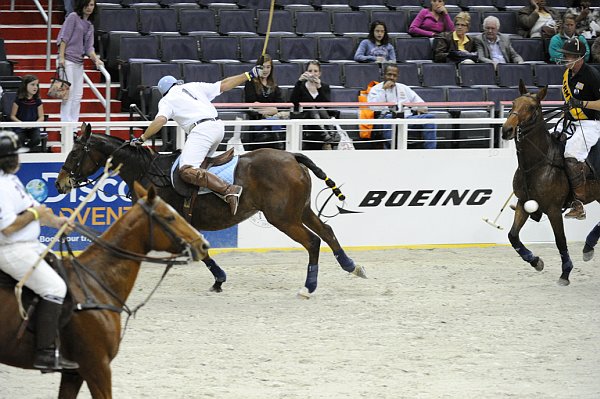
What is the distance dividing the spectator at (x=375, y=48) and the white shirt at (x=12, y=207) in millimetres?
10841

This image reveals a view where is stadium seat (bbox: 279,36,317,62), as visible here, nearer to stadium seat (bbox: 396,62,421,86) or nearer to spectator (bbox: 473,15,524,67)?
stadium seat (bbox: 396,62,421,86)

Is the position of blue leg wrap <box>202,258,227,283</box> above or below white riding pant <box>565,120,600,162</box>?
below

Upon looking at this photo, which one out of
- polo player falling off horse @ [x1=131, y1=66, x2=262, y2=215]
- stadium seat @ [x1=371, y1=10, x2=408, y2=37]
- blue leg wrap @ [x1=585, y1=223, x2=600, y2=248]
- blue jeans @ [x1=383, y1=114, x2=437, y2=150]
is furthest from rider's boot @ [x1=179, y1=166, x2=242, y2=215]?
stadium seat @ [x1=371, y1=10, x2=408, y2=37]

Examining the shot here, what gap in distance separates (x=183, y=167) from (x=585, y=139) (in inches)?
191

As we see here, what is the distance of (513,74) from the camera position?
18.1m

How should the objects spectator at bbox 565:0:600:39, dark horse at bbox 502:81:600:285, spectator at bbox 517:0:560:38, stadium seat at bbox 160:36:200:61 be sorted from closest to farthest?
1. dark horse at bbox 502:81:600:285
2. stadium seat at bbox 160:36:200:61
3. spectator at bbox 517:0:560:38
4. spectator at bbox 565:0:600:39

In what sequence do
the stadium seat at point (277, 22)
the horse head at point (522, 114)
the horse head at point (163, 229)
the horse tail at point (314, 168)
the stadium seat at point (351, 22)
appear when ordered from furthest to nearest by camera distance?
the stadium seat at point (351, 22)
the stadium seat at point (277, 22)
the horse head at point (522, 114)
the horse tail at point (314, 168)
the horse head at point (163, 229)

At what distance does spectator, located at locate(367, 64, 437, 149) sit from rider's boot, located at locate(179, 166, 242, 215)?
3906 millimetres

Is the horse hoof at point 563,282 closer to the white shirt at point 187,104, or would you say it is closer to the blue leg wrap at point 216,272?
the blue leg wrap at point 216,272

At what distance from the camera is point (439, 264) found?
14.0 meters

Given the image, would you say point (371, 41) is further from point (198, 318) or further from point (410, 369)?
point (410, 369)

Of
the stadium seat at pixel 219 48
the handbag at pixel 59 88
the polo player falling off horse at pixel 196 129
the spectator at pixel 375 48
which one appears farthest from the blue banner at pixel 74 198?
the spectator at pixel 375 48

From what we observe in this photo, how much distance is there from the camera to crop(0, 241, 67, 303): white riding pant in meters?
6.93

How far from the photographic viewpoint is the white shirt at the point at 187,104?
11.8 meters
